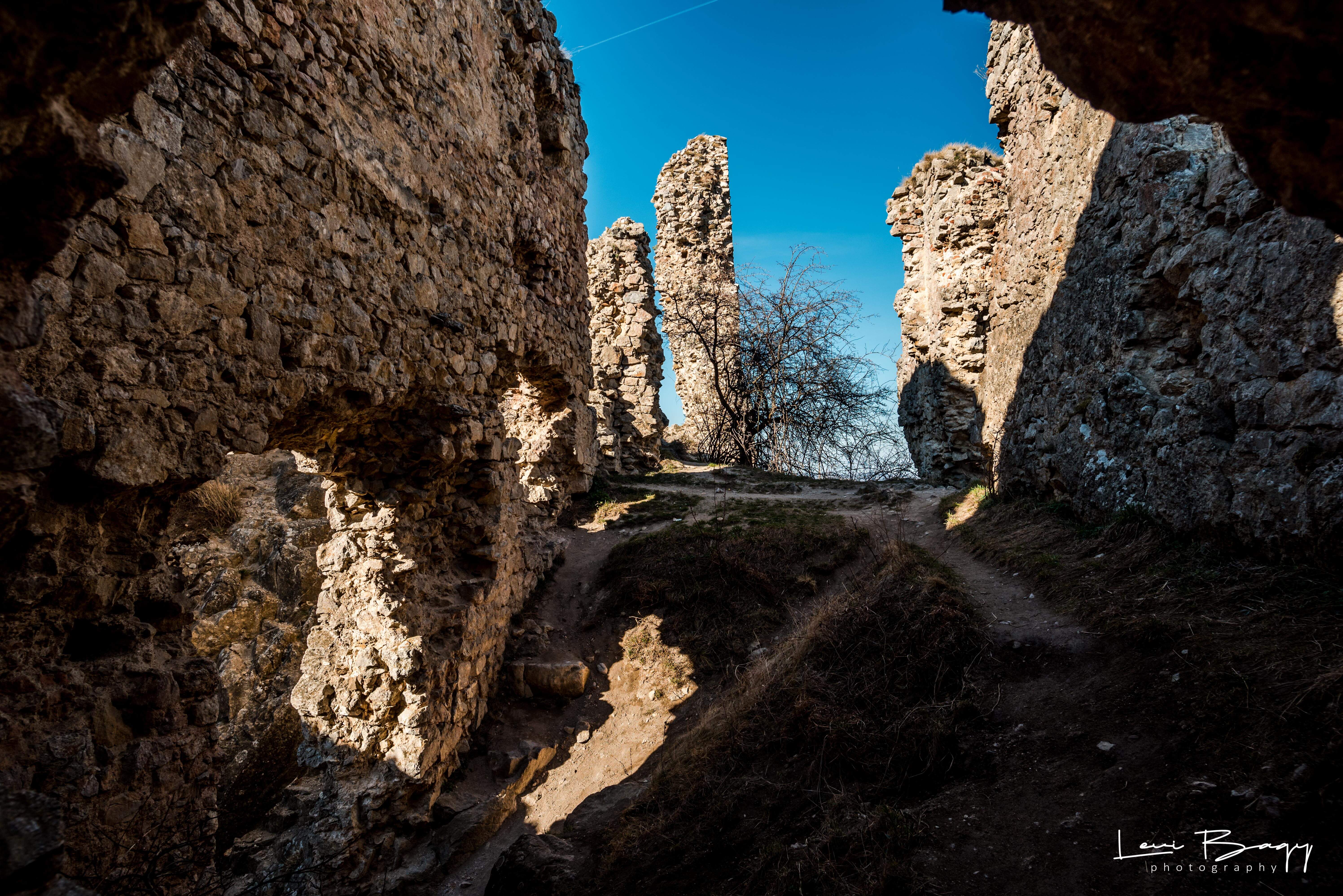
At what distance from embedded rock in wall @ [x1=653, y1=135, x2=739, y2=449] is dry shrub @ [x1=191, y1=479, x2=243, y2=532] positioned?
38.2ft

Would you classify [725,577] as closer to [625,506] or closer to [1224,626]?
[625,506]

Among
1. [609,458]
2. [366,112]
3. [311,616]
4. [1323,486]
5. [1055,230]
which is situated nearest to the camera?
[1323,486]

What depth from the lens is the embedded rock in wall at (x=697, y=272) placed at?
693 inches

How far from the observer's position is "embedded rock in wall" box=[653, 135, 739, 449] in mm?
17594

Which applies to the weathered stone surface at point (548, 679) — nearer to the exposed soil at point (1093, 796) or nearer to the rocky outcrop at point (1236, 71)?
the exposed soil at point (1093, 796)

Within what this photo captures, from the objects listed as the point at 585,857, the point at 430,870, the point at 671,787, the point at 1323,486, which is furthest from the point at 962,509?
the point at 430,870

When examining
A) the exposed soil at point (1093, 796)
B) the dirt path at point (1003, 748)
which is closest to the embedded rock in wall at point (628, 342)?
the dirt path at point (1003, 748)

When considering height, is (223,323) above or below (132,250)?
below

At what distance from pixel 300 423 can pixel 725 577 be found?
16.3ft

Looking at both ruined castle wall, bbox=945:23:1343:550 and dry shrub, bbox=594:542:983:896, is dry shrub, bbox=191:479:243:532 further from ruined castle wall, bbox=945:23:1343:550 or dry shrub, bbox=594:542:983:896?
ruined castle wall, bbox=945:23:1343:550

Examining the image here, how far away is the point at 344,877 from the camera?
4.12 meters

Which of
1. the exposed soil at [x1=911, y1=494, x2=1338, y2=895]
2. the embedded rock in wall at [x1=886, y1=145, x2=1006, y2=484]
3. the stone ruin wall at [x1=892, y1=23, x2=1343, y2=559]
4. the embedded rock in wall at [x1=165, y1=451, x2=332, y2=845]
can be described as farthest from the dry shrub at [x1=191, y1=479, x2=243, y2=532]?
the embedded rock in wall at [x1=886, y1=145, x2=1006, y2=484]

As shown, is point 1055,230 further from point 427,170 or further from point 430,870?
point 430,870

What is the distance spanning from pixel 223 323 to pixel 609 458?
1086 cm
